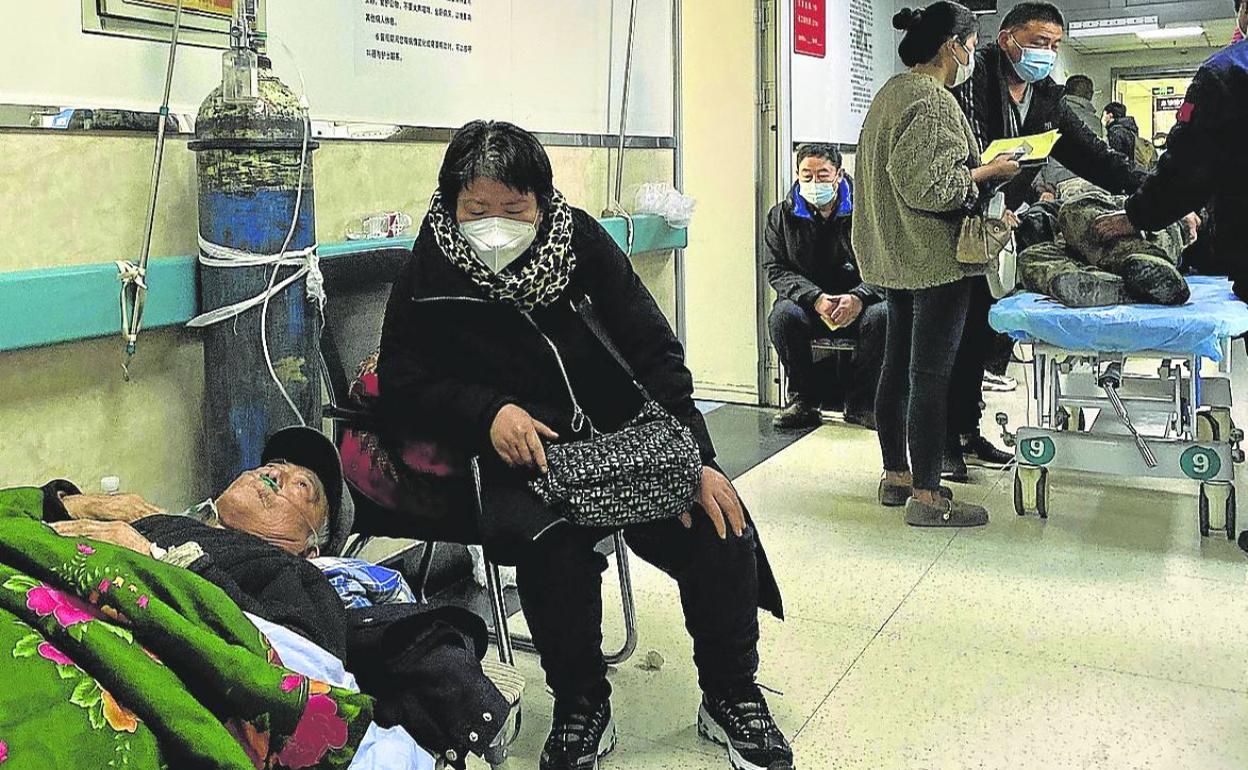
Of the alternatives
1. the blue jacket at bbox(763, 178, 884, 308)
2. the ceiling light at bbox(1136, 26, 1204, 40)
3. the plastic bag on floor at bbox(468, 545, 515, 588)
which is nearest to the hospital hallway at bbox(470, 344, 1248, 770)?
the plastic bag on floor at bbox(468, 545, 515, 588)

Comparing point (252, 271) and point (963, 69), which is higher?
point (963, 69)

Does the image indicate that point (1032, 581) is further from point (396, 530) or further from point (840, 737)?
point (396, 530)

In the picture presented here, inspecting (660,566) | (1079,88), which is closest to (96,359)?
(660,566)

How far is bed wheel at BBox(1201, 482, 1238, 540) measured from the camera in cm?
336

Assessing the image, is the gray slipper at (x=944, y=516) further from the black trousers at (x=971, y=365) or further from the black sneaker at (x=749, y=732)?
the black sneaker at (x=749, y=732)

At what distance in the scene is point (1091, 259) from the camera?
137 inches

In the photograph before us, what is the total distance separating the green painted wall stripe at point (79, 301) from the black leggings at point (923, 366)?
5.77 ft

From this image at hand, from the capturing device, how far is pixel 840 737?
2227mm

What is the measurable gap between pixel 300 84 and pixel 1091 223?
233 centimetres

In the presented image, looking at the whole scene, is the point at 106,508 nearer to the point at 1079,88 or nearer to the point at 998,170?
the point at 998,170

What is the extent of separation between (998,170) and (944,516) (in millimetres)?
1051

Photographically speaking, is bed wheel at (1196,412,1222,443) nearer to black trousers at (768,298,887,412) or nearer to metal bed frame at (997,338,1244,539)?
metal bed frame at (997,338,1244,539)

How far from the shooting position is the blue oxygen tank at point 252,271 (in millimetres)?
2283

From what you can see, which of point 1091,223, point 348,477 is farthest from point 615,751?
point 1091,223
